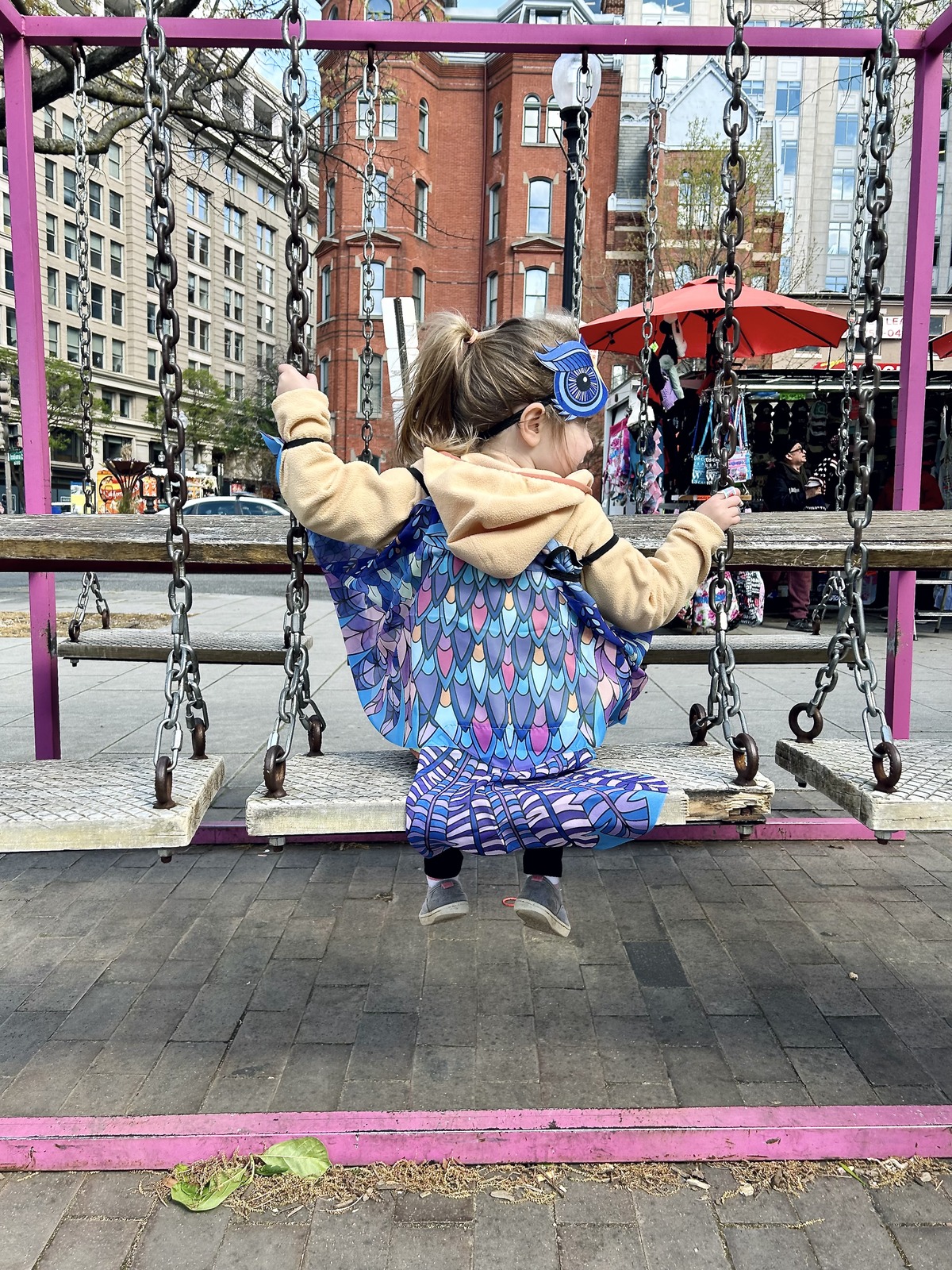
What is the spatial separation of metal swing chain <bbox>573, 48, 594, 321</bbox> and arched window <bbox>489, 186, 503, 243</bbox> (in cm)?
3169

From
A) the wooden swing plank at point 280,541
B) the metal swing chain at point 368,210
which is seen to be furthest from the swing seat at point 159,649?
the wooden swing plank at point 280,541

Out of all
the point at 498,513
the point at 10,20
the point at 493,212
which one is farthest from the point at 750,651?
the point at 493,212

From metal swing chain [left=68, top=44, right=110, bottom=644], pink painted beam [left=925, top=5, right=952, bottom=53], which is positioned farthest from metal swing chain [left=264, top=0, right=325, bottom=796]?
pink painted beam [left=925, top=5, right=952, bottom=53]

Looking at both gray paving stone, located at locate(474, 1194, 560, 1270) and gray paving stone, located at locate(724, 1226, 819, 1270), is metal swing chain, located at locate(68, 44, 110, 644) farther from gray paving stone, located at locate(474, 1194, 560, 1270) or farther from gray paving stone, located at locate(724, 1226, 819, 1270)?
gray paving stone, located at locate(724, 1226, 819, 1270)

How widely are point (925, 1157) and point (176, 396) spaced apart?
2483mm

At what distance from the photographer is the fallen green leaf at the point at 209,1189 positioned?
77.5 inches

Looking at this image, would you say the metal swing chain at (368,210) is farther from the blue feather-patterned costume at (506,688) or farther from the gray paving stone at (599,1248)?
the gray paving stone at (599,1248)

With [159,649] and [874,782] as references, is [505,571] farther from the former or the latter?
[159,649]

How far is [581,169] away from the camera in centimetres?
446

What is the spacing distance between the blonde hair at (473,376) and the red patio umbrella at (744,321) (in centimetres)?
527

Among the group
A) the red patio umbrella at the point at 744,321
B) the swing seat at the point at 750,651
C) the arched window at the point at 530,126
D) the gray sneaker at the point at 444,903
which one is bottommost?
the gray sneaker at the point at 444,903

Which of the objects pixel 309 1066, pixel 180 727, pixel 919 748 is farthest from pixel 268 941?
pixel 919 748

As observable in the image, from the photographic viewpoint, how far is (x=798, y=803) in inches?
182

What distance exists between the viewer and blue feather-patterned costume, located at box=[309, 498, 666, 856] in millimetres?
1944
